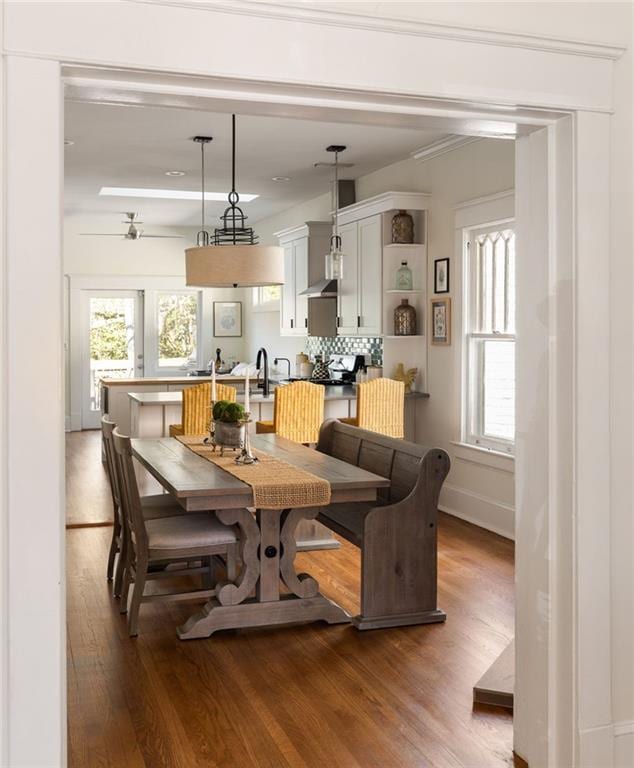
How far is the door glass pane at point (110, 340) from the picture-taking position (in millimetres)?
12062

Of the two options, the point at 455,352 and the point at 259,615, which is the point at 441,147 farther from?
the point at 259,615

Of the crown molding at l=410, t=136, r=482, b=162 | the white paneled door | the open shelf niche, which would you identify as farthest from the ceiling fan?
the crown molding at l=410, t=136, r=482, b=162

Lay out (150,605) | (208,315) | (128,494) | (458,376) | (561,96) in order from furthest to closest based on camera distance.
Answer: (208,315), (458,376), (150,605), (128,494), (561,96)

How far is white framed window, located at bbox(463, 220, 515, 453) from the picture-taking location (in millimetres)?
6020

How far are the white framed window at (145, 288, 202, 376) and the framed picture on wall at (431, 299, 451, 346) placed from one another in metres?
6.19

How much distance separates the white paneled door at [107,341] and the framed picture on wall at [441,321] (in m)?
6.33

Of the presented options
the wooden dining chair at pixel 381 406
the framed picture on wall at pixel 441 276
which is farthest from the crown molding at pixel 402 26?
the framed picture on wall at pixel 441 276

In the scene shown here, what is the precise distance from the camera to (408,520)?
415cm

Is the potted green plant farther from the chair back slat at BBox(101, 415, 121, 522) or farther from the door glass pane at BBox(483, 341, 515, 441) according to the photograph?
the door glass pane at BBox(483, 341, 515, 441)

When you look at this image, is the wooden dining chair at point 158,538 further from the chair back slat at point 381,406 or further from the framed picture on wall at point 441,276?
the framed picture on wall at point 441,276
